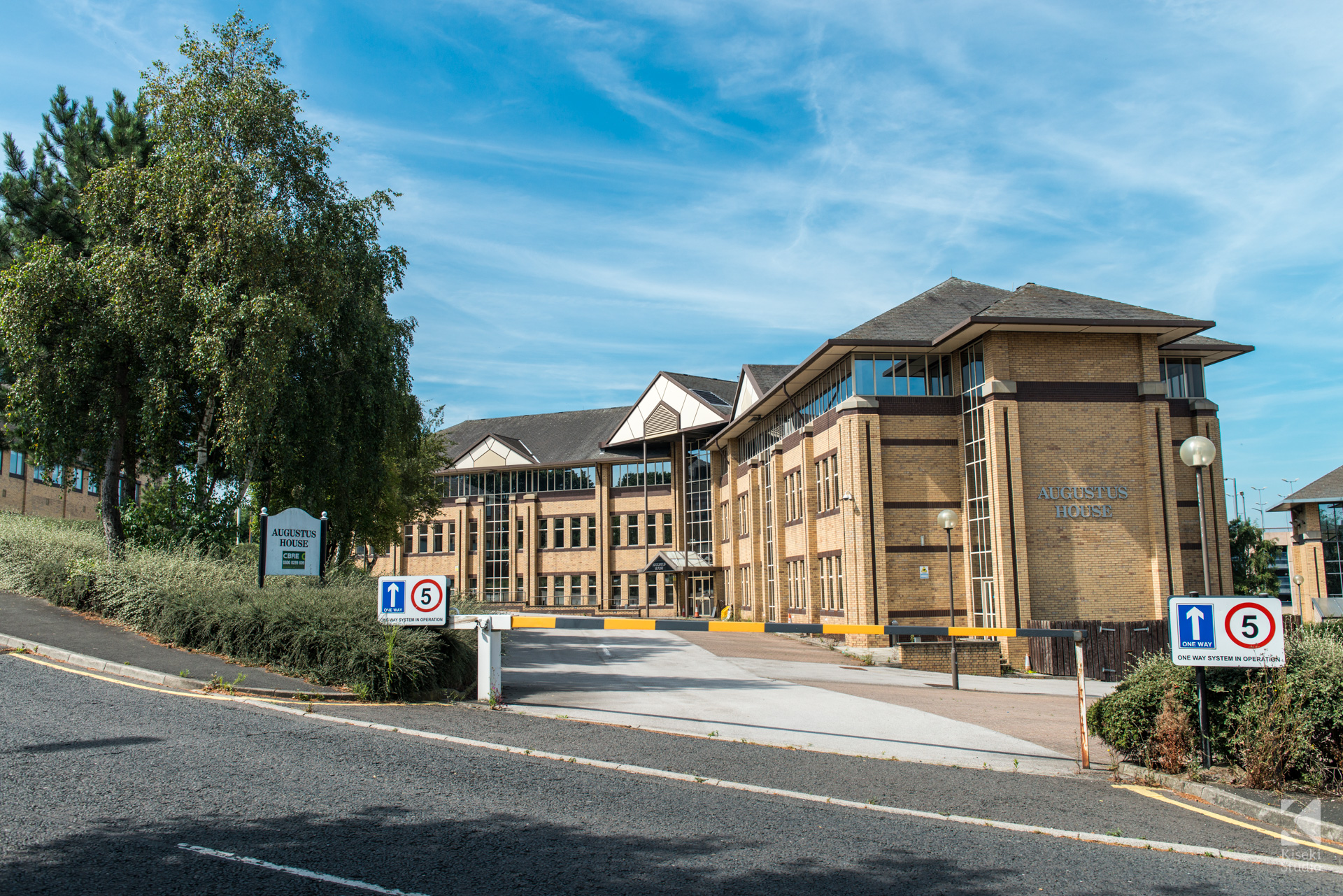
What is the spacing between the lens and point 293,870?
481 cm

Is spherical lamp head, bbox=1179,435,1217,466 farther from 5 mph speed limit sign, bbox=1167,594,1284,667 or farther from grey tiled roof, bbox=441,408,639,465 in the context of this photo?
grey tiled roof, bbox=441,408,639,465

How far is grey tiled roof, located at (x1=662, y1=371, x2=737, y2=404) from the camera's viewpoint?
1887 inches

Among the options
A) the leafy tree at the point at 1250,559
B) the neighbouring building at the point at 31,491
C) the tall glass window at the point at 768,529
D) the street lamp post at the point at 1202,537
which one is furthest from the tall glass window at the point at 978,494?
the neighbouring building at the point at 31,491

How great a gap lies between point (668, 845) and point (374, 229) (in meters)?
18.7

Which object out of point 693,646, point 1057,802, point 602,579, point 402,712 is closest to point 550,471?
point 602,579

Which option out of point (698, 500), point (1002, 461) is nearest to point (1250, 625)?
point (1002, 461)

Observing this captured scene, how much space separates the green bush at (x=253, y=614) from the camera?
11.1m

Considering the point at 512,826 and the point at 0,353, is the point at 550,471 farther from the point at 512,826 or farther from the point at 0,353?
the point at 512,826

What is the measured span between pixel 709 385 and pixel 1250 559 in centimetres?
3271

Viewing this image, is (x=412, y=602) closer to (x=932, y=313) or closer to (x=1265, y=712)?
(x=1265, y=712)

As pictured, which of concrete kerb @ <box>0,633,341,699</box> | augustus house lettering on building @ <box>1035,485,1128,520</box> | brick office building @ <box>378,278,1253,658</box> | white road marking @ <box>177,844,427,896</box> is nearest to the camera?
white road marking @ <box>177,844,427,896</box>

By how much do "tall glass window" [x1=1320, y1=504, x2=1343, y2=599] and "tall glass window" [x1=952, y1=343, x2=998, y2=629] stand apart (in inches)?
1234

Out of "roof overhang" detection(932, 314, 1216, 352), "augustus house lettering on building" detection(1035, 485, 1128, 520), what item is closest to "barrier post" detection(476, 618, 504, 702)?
"roof overhang" detection(932, 314, 1216, 352)

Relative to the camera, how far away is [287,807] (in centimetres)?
600
